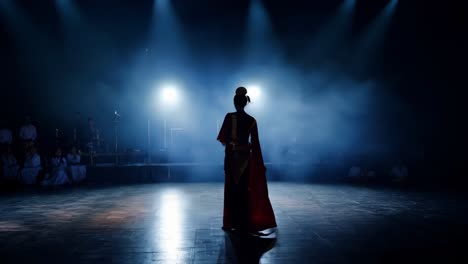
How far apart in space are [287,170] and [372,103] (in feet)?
12.7

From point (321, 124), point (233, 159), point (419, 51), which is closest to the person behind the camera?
point (233, 159)

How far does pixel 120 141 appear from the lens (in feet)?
43.3

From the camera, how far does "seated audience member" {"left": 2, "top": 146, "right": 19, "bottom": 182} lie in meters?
9.49

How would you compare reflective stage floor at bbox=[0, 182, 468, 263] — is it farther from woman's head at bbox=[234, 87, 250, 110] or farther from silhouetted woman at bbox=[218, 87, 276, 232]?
woman's head at bbox=[234, 87, 250, 110]

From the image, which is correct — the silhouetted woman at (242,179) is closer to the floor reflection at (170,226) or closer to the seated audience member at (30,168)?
the floor reflection at (170,226)

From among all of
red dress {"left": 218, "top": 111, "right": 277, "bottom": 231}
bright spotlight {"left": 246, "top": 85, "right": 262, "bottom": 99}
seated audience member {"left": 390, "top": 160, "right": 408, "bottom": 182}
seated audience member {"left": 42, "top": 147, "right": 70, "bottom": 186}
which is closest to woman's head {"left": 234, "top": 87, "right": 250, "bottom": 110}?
red dress {"left": 218, "top": 111, "right": 277, "bottom": 231}

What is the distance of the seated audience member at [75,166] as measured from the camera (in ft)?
32.0

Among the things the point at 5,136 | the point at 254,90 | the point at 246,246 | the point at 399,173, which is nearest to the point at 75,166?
the point at 5,136

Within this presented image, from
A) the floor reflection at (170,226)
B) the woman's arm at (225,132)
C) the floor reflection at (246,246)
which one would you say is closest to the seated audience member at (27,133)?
the floor reflection at (170,226)

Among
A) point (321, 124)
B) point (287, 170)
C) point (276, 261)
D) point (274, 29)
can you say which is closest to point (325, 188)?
point (287, 170)

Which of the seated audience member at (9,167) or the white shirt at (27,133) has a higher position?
the white shirt at (27,133)

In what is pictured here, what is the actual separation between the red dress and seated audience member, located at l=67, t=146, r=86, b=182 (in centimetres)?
687

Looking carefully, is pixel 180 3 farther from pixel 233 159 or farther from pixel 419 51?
pixel 233 159

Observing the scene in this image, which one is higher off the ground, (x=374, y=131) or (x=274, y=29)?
(x=274, y=29)
